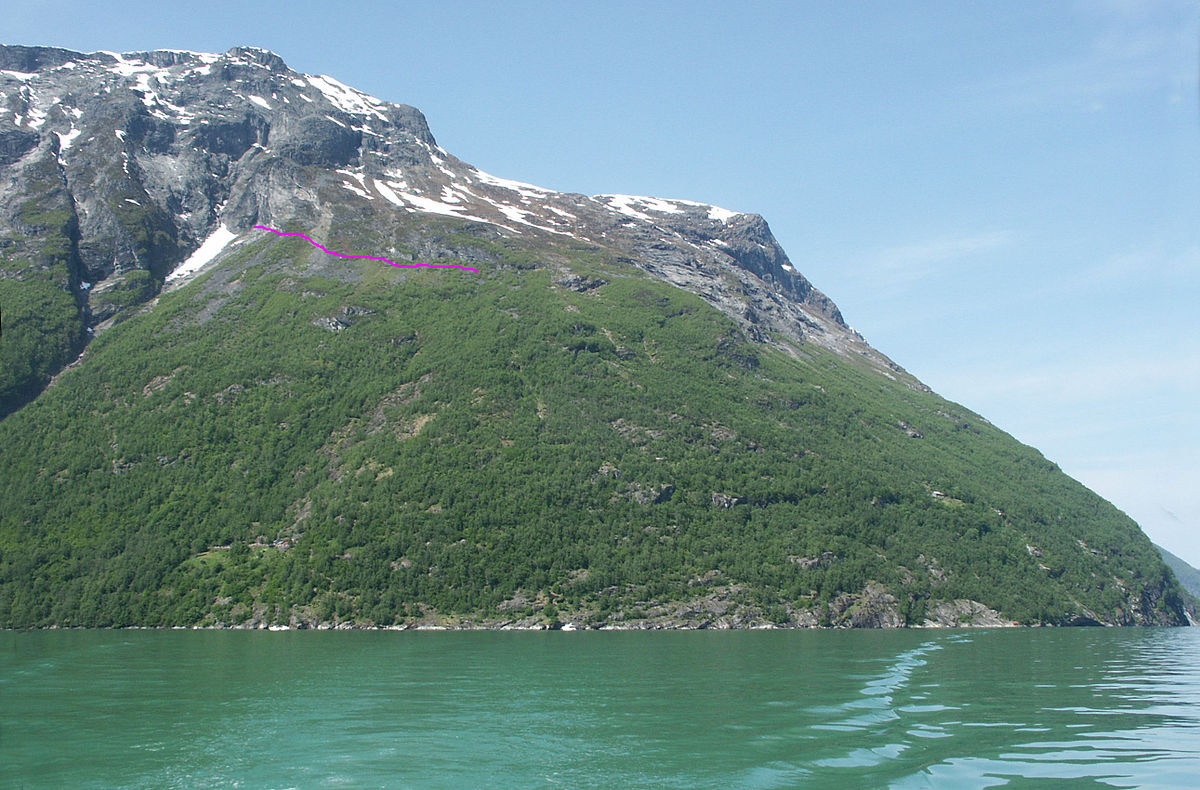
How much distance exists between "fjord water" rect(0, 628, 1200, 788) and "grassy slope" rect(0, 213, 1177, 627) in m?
50.2

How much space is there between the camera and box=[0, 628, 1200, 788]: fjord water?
1129 inches

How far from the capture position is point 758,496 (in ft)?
462

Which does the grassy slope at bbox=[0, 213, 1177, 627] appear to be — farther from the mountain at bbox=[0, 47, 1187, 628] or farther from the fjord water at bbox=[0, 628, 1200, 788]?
the fjord water at bbox=[0, 628, 1200, 788]

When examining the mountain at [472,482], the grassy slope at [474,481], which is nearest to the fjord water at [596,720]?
→ the mountain at [472,482]

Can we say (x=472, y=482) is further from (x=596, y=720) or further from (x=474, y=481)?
(x=596, y=720)

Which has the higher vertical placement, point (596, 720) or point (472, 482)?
point (472, 482)

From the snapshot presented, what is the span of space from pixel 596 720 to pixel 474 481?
317ft

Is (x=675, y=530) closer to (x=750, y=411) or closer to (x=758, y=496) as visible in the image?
(x=758, y=496)

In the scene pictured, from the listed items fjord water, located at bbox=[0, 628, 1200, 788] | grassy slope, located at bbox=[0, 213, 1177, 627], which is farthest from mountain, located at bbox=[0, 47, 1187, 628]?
fjord water, located at bbox=[0, 628, 1200, 788]

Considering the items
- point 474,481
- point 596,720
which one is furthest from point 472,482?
point 596,720

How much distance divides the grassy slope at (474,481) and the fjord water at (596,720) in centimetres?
5017

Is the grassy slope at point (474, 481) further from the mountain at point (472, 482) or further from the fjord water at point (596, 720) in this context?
the fjord water at point (596, 720)

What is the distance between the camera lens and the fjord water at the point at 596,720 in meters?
28.7

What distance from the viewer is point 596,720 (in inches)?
1534
